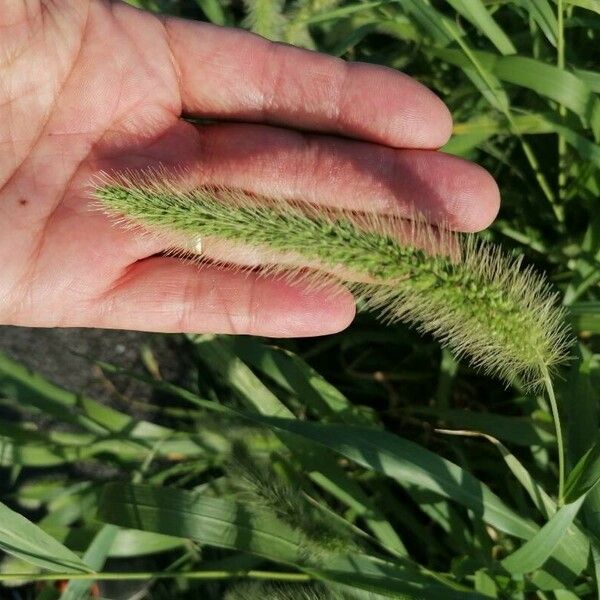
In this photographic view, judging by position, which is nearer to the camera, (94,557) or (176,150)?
(94,557)

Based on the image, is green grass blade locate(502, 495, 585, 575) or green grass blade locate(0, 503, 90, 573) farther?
green grass blade locate(0, 503, 90, 573)

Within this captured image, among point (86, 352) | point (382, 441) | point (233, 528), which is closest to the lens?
point (382, 441)

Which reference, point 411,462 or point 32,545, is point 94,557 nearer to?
point 32,545

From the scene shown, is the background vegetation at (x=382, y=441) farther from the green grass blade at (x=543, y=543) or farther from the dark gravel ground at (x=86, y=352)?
the dark gravel ground at (x=86, y=352)

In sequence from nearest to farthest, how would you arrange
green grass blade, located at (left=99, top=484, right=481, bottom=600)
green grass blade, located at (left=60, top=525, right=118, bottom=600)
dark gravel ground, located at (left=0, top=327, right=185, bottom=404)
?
green grass blade, located at (left=99, top=484, right=481, bottom=600)
green grass blade, located at (left=60, top=525, right=118, bottom=600)
dark gravel ground, located at (left=0, top=327, right=185, bottom=404)

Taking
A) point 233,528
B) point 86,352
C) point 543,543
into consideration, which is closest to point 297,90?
point 233,528

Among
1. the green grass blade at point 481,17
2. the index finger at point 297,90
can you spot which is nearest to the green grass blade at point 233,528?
the index finger at point 297,90

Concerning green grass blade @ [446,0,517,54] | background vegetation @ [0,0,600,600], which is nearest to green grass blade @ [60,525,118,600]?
background vegetation @ [0,0,600,600]

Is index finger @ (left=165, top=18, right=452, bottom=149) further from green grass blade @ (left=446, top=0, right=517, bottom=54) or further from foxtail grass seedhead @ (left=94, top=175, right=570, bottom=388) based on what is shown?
foxtail grass seedhead @ (left=94, top=175, right=570, bottom=388)
